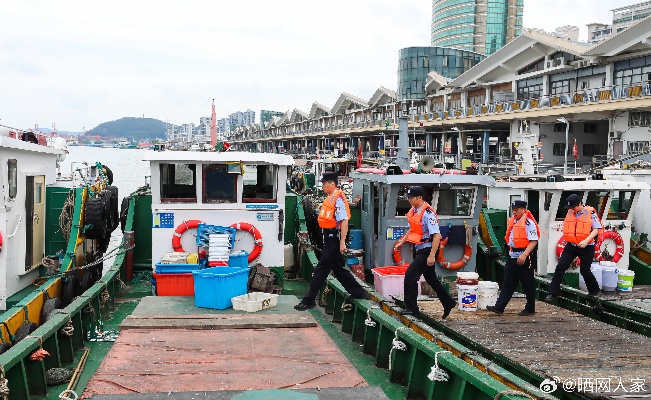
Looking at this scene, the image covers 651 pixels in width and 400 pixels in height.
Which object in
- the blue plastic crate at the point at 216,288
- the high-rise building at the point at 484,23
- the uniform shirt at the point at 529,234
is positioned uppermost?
the high-rise building at the point at 484,23

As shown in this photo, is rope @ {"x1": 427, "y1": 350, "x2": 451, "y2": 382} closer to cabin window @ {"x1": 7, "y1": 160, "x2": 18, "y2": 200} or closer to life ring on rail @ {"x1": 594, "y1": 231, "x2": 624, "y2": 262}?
cabin window @ {"x1": 7, "y1": 160, "x2": 18, "y2": 200}

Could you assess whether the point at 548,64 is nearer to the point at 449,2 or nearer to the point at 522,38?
the point at 522,38

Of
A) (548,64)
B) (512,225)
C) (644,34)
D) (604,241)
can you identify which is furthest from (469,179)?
(548,64)

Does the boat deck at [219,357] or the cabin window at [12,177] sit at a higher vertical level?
the cabin window at [12,177]

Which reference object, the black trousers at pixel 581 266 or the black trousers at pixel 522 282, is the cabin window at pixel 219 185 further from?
the black trousers at pixel 581 266

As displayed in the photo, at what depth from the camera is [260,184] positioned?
10602mm

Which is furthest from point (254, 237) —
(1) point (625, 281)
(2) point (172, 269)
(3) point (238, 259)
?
(1) point (625, 281)

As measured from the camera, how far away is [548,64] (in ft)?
126

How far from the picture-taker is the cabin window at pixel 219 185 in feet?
32.4

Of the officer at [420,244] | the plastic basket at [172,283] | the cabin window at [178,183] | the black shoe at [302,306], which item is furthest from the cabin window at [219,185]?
the officer at [420,244]

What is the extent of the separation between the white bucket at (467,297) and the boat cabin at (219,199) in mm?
3056

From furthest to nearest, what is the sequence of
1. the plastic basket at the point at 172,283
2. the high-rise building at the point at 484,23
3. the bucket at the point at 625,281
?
the high-rise building at the point at 484,23 < the bucket at the point at 625,281 < the plastic basket at the point at 172,283

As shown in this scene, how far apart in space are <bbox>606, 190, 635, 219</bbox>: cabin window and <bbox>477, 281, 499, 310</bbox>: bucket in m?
4.92

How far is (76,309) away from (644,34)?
30.3 m
